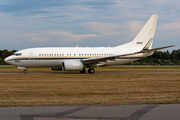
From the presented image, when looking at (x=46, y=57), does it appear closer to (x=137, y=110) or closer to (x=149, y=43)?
(x=149, y=43)

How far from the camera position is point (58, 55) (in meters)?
32.5

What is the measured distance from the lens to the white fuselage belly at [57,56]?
3175 centimetres

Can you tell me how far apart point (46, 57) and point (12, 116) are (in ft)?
82.7

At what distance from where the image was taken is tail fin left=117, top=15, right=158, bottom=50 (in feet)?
121

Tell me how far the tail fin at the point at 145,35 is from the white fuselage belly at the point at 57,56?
2809mm

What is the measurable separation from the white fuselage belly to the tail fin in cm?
281

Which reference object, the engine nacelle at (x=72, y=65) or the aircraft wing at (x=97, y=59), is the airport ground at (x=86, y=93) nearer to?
the engine nacelle at (x=72, y=65)

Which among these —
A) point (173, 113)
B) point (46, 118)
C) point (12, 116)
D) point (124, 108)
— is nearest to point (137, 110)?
point (124, 108)

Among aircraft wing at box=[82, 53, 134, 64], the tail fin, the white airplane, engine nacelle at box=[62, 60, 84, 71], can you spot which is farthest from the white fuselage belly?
the tail fin

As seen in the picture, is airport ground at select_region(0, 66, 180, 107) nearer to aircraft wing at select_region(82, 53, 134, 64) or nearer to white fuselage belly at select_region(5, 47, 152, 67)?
aircraft wing at select_region(82, 53, 134, 64)

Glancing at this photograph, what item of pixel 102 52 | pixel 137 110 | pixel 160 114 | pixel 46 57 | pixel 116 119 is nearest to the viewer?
pixel 116 119

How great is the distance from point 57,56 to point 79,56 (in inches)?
129

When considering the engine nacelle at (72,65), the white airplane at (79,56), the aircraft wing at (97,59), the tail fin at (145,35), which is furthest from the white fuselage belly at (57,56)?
the tail fin at (145,35)

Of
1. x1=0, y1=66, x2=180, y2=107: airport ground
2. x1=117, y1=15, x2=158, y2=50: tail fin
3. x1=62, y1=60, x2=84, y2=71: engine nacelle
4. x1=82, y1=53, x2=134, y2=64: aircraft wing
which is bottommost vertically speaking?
x1=0, y1=66, x2=180, y2=107: airport ground
